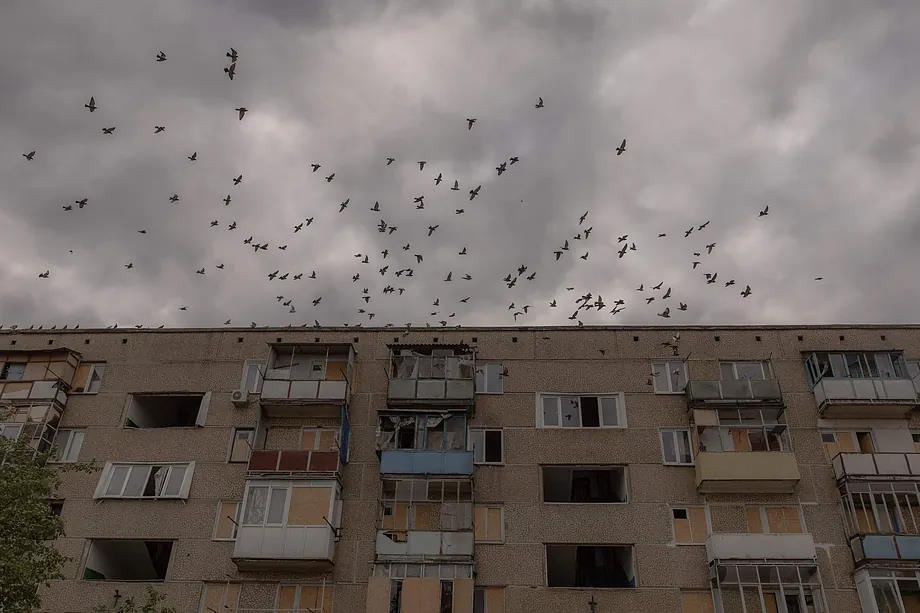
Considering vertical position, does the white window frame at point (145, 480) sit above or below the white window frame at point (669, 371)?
below

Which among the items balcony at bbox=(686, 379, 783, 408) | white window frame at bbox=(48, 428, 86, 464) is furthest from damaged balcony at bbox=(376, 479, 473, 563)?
white window frame at bbox=(48, 428, 86, 464)

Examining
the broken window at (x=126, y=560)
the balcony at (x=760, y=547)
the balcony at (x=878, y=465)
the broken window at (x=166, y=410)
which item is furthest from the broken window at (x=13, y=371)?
the balcony at (x=878, y=465)

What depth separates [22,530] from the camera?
68.7 feet

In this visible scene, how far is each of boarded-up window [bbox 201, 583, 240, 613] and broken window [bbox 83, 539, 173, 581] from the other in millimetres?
2207

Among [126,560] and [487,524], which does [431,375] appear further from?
[126,560]

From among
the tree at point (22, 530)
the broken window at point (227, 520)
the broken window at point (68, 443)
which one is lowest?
the tree at point (22, 530)

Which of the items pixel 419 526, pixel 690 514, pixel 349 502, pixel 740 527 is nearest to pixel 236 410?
pixel 349 502

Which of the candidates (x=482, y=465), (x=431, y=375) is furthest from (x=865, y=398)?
(x=431, y=375)

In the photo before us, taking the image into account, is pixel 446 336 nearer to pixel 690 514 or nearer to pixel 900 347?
pixel 690 514

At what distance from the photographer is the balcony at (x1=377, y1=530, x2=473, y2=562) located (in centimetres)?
2758

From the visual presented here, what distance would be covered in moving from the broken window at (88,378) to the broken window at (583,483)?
21.0 m

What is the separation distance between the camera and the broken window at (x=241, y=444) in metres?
30.9

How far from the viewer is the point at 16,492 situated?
21.2 m

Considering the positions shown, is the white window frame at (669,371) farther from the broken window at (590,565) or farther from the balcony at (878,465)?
the broken window at (590,565)
